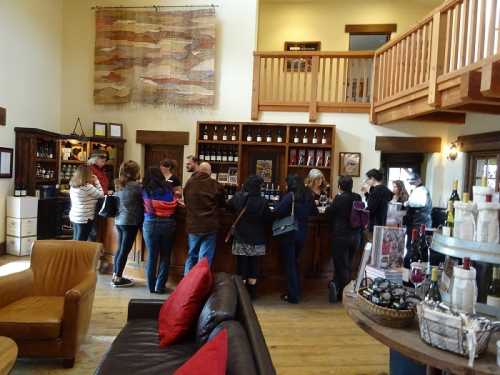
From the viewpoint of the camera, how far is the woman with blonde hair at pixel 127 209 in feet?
13.8

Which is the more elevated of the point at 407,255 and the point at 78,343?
the point at 407,255

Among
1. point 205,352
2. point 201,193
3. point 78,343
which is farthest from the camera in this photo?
point 201,193

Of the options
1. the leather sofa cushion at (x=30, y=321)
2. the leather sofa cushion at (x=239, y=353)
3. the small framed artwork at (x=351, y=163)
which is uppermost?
the small framed artwork at (x=351, y=163)

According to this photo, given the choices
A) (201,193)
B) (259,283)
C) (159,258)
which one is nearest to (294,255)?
(259,283)

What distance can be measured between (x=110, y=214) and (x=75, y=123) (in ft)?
13.3

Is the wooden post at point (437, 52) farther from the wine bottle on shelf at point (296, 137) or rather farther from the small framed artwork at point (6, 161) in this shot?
the small framed artwork at point (6, 161)

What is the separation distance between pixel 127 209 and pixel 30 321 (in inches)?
72.1

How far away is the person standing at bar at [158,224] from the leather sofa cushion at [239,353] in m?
2.48

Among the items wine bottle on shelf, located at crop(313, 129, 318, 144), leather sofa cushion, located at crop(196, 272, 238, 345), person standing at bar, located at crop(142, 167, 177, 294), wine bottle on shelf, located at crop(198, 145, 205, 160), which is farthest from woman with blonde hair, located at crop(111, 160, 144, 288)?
wine bottle on shelf, located at crop(313, 129, 318, 144)

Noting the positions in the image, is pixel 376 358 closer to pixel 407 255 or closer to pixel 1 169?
pixel 407 255

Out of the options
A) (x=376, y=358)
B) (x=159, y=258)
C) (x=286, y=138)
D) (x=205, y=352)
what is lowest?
(x=376, y=358)

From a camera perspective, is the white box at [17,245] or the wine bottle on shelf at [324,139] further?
the wine bottle on shelf at [324,139]

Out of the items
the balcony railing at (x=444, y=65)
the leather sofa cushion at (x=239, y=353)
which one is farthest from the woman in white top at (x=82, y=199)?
the balcony railing at (x=444, y=65)

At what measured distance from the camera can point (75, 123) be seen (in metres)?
7.52
